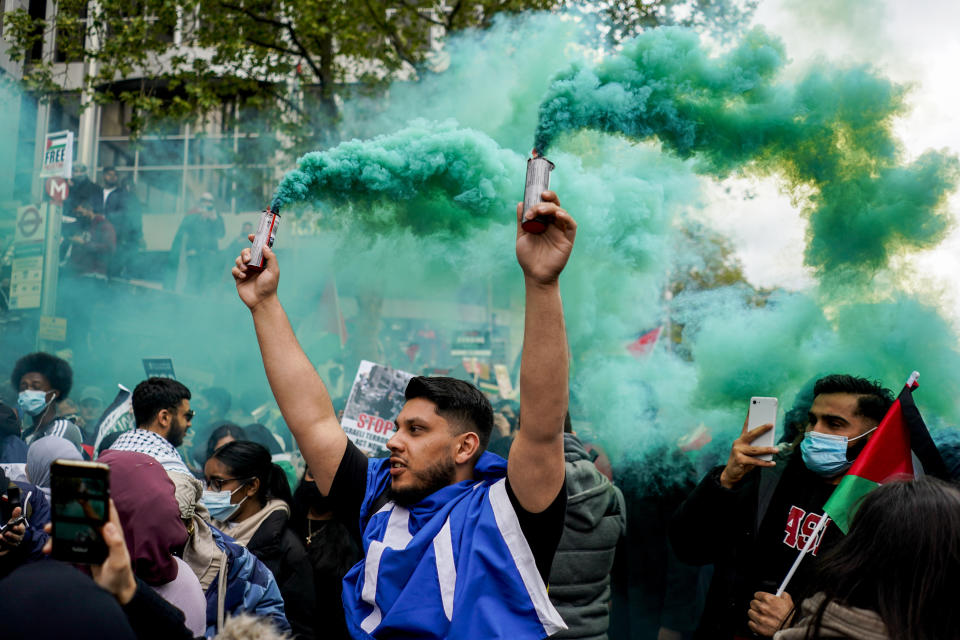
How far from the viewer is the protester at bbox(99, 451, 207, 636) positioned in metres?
2.17

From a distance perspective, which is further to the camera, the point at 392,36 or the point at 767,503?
the point at 392,36

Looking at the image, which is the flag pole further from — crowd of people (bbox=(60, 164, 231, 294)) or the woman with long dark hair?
crowd of people (bbox=(60, 164, 231, 294))

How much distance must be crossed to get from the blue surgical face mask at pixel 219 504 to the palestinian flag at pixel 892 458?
2.57 meters

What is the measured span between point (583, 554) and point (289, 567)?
1.29 metres

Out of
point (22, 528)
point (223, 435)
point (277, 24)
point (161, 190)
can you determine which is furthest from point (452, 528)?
point (161, 190)

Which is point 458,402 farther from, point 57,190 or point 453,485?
point 57,190

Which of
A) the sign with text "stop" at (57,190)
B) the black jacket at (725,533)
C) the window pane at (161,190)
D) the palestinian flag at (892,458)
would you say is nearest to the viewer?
the palestinian flag at (892,458)

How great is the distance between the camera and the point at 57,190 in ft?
24.8

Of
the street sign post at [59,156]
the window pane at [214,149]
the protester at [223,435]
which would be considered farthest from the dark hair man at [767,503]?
the window pane at [214,149]

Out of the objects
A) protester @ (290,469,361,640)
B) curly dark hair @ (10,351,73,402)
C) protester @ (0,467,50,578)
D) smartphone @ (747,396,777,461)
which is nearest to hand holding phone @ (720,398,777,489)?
smartphone @ (747,396,777,461)

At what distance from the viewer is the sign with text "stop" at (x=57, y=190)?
7.52m

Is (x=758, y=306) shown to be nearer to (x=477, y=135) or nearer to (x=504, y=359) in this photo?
(x=477, y=135)

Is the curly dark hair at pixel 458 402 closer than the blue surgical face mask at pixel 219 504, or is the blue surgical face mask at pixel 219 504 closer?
the curly dark hair at pixel 458 402

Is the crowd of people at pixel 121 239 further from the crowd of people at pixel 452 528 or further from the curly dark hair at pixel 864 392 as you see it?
the curly dark hair at pixel 864 392
